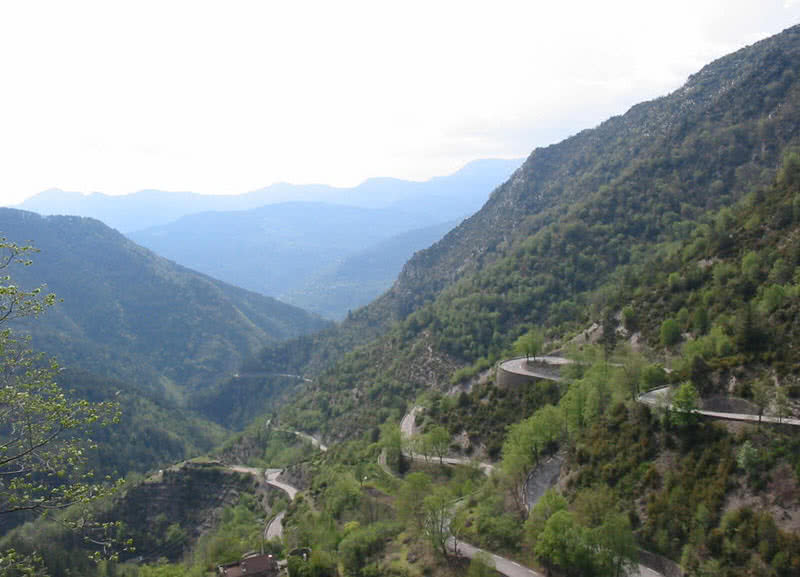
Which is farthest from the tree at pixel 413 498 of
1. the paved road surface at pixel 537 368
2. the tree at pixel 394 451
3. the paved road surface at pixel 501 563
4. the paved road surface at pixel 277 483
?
the paved road surface at pixel 277 483

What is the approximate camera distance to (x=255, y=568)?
133 feet

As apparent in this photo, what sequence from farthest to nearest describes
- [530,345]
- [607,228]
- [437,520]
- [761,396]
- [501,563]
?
1. [607,228]
2. [530,345]
3. [437,520]
4. [501,563]
5. [761,396]

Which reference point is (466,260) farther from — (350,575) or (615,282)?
(350,575)

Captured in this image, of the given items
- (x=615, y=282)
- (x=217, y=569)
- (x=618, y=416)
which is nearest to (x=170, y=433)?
(x=217, y=569)

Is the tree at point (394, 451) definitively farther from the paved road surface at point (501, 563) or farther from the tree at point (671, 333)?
the tree at point (671, 333)

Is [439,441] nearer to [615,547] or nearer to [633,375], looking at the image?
[633,375]

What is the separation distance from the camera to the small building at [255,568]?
1586 inches

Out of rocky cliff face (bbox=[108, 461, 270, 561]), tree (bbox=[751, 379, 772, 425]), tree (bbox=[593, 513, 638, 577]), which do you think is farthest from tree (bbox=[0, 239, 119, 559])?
rocky cliff face (bbox=[108, 461, 270, 561])

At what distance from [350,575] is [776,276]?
3906 centimetres

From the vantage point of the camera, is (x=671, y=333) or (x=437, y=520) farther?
(x=671, y=333)

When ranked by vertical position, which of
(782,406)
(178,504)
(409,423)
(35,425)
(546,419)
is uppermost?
(35,425)

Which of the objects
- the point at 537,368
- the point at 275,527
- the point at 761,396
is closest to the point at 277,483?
the point at 275,527

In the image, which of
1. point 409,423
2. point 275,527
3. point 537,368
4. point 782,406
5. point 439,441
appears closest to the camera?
point 782,406

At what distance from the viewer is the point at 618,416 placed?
37.1 m
